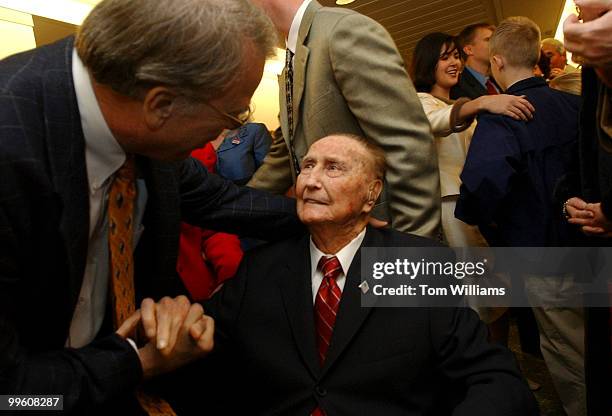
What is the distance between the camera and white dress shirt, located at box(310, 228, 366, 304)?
169 centimetres

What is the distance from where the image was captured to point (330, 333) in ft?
5.27

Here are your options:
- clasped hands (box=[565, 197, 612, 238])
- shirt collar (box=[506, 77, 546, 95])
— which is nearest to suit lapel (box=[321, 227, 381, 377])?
clasped hands (box=[565, 197, 612, 238])

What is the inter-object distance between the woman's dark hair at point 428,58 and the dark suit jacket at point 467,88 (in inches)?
9.6

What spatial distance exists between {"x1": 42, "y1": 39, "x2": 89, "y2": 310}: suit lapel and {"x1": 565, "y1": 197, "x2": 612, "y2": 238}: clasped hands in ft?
4.94

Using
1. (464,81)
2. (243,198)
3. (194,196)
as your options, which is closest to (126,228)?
(194,196)

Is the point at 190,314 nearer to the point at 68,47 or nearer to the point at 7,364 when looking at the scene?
the point at 7,364

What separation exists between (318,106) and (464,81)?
5.33ft

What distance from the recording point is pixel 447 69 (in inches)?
116

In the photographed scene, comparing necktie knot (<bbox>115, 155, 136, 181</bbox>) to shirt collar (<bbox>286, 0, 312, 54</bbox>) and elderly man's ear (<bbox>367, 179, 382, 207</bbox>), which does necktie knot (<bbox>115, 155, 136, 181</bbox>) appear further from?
shirt collar (<bbox>286, 0, 312, 54</bbox>)

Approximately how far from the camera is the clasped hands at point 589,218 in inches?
Result: 70.8

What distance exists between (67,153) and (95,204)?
176mm

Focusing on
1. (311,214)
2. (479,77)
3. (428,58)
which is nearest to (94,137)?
(311,214)

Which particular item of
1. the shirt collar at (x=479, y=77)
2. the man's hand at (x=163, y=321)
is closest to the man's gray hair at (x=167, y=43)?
the man's hand at (x=163, y=321)

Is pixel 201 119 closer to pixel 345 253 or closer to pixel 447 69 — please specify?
pixel 345 253
